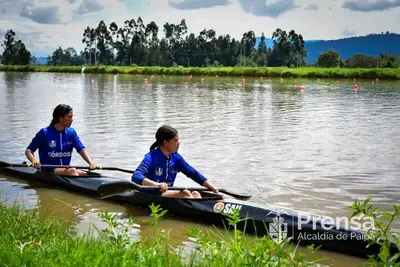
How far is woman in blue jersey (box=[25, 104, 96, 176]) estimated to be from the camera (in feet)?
32.1

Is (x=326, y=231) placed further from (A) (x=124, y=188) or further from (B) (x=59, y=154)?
(B) (x=59, y=154)

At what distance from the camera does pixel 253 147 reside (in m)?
14.2

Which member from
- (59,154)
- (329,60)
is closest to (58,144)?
(59,154)

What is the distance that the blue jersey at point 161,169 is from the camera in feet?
26.3

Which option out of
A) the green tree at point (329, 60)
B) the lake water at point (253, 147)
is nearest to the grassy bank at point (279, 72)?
the green tree at point (329, 60)

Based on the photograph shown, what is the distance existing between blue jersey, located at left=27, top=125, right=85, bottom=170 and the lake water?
58 cm

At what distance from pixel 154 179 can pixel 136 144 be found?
254 inches

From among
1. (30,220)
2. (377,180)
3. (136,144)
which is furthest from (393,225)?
(136,144)

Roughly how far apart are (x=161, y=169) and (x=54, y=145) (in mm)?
2760

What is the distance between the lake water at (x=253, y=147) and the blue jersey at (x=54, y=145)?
58 centimetres

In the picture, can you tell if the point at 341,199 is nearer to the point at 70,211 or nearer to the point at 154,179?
the point at 154,179

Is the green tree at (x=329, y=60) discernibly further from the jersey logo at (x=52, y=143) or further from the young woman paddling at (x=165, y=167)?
the young woman paddling at (x=165, y=167)

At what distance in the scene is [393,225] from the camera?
762cm

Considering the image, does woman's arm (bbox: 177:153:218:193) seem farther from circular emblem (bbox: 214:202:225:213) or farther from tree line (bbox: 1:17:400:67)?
tree line (bbox: 1:17:400:67)
